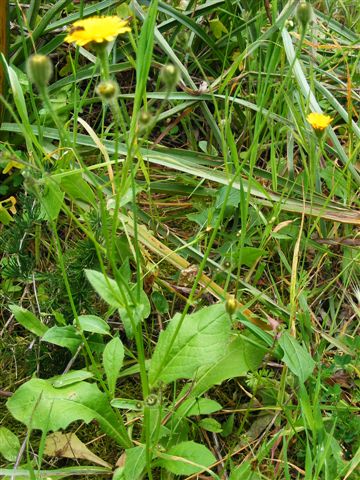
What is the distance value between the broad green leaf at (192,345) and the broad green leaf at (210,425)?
0.34 ft

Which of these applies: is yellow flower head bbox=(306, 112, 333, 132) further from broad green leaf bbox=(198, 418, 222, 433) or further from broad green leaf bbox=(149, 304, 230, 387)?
broad green leaf bbox=(198, 418, 222, 433)

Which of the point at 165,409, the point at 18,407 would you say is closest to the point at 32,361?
the point at 18,407

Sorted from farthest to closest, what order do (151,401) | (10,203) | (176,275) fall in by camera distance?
(10,203) → (176,275) → (151,401)

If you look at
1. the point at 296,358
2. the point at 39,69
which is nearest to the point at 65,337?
the point at 296,358

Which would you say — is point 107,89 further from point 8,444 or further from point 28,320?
point 8,444

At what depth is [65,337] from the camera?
1112mm

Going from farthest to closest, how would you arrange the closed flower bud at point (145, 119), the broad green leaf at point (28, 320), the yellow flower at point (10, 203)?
the yellow flower at point (10, 203) < the broad green leaf at point (28, 320) < the closed flower bud at point (145, 119)

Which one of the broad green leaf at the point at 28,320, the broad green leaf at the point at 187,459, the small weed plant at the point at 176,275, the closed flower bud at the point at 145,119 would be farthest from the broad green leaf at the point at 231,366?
the closed flower bud at the point at 145,119

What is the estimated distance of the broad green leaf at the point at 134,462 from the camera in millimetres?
973

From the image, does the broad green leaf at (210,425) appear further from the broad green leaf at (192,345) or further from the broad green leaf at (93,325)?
the broad green leaf at (93,325)

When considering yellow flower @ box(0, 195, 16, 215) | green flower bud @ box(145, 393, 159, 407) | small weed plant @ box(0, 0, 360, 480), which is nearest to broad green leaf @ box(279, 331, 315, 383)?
small weed plant @ box(0, 0, 360, 480)

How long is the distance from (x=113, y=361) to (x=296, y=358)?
12.0 inches

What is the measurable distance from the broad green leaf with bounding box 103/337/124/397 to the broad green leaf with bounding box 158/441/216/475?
142 mm

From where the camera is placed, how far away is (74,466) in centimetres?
107
